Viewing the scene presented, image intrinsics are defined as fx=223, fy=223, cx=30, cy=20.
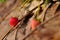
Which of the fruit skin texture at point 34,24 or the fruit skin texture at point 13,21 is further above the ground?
the fruit skin texture at point 13,21

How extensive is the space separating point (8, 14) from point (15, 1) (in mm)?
179

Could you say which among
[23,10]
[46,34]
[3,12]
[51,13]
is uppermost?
[3,12]

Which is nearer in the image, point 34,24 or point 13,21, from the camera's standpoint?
point 34,24

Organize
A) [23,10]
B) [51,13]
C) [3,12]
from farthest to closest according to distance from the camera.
Result: [3,12]
[23,10]
[51,13]

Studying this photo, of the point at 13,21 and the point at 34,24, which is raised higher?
the point at 13,21

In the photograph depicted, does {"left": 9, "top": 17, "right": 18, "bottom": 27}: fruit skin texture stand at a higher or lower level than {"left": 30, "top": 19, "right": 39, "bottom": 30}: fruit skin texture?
higher

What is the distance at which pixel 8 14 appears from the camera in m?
2.04

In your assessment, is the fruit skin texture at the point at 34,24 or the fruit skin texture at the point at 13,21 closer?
the fruit skin texture at the point at 34,24

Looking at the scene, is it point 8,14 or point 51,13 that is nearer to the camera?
point 51,13

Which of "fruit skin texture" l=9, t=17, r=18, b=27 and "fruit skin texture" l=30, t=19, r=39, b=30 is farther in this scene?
"fruit skin texture" l=9, t=17, r=18, b=27

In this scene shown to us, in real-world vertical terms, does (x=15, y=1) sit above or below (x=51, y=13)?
above

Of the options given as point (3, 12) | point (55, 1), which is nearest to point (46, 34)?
point (55, 1)

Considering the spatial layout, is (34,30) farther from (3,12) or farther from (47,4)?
(3,12)

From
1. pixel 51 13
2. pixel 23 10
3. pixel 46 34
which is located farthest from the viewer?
pixel 23 10
